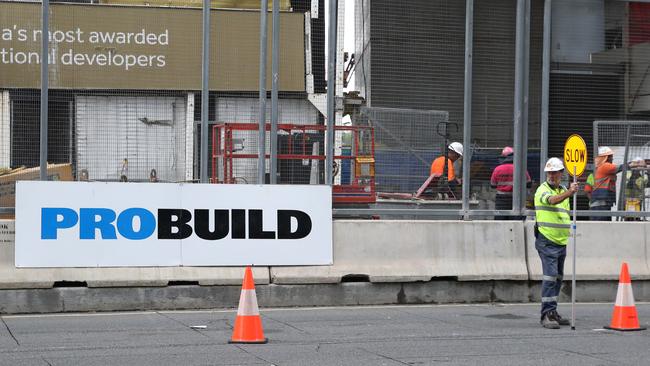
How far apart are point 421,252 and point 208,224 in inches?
115

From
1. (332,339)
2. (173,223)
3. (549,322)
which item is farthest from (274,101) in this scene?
(549,322)

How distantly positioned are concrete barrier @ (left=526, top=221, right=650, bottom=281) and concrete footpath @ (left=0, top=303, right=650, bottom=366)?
3.43 ft

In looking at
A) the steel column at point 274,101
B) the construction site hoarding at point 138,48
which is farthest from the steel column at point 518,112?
the steel column at point 274,101

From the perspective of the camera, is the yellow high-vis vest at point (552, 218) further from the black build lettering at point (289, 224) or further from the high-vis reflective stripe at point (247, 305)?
the high-vis reflective stripe at point (247, 305)

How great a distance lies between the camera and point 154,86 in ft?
43.1

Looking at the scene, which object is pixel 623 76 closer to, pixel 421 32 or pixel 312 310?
pixel 421 32

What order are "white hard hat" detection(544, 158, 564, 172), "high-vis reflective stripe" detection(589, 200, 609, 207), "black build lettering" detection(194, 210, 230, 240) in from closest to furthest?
"white hard hat" detection(544, 158, 564, 172) < "black build lettering" detection(194, 210, 230, 240) < "high-vis reflective stripe" detection(589, 200, 609, 207)

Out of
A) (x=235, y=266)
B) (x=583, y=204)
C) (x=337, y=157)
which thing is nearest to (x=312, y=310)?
(x=235, y=266)

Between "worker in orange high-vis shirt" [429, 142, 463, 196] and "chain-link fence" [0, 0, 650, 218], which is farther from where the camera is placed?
"worker in orange high-vis shirt" [429, 142, 463, 196]

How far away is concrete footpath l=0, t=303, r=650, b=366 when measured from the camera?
28.7 ft

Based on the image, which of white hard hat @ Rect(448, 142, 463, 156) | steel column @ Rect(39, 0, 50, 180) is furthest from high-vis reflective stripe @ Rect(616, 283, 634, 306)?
steel column @ Rect(39, 0, 50, 180)

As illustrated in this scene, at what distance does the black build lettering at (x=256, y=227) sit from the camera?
12.9m

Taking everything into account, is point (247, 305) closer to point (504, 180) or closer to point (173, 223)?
point (173, 223)

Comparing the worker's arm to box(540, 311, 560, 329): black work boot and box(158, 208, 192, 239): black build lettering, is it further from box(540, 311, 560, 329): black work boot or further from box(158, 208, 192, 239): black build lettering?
box(158, 208, 192, 239): black build lettering
